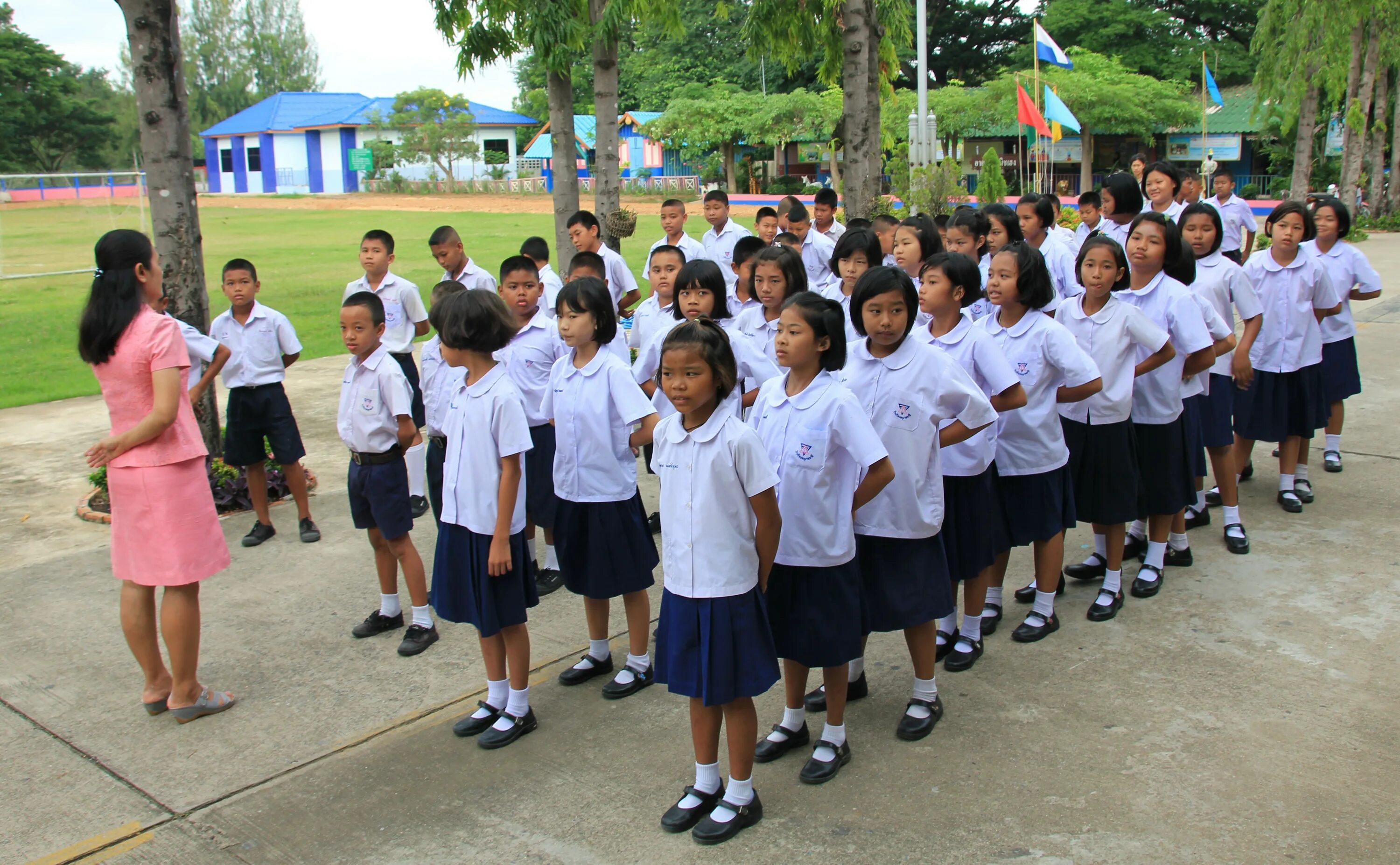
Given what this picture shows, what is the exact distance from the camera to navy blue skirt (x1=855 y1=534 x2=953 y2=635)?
3.60 metres

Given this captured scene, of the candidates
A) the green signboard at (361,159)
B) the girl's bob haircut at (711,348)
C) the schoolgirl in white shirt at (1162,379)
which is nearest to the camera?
the girl's bob haircut at (711,348)

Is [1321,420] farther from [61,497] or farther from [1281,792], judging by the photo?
[61,497]

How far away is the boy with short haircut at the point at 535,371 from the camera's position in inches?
197

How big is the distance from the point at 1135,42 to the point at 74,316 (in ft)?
131

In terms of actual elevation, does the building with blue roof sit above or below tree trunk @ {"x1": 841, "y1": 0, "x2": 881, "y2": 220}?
above

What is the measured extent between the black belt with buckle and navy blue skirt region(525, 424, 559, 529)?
2.13 feet

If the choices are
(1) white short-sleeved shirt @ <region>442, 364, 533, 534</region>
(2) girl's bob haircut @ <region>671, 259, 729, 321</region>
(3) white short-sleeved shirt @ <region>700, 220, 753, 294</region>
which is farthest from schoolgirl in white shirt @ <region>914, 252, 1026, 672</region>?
(3) white short-sleeved shirt @ <region>700, 220, 753, 294</region>

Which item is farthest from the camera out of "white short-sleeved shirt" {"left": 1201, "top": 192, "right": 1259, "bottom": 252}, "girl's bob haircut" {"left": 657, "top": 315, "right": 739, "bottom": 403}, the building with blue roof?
the building with blue roof

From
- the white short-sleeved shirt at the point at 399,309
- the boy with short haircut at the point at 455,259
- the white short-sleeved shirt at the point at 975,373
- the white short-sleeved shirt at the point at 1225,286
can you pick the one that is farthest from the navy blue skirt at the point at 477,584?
the white short-sleeved shirt at the point at 1225,286

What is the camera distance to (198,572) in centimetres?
395

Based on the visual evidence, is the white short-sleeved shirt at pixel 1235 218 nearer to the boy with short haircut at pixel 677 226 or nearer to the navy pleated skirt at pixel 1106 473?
the boy with short haircut at pixel 677 226

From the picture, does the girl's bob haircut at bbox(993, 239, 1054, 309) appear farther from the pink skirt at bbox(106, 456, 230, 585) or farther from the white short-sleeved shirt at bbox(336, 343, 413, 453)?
the pink skirt at bbox(106, 456, 230, 585)

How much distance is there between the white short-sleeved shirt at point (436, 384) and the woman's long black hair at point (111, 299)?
1081mm

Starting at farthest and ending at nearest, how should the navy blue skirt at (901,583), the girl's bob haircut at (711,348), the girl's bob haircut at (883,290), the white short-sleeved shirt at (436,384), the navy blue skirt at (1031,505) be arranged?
1. the white short-sleeved shirt at (436,384)
2. the navy blue skirt at (1031,505)
3. the navy blue skirt at (901,583)
4. the girl's bob haircut at (883,290)
5. the girl's bob haircut at (711,348)
